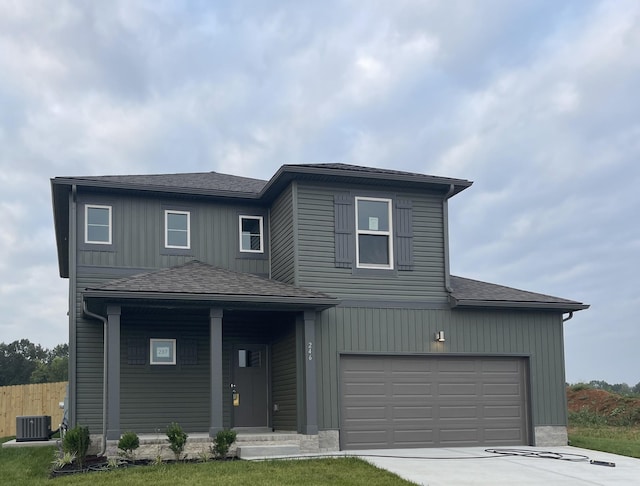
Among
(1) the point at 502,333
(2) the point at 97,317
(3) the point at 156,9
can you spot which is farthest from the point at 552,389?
(3) the point at 156,9

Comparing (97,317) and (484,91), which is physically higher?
(484,91)

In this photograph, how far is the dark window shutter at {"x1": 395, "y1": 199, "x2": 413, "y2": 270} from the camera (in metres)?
16.2

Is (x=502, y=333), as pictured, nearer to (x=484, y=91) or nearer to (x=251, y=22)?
(x=484, y=91)

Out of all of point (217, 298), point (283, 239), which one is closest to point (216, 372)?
point (217, 298)

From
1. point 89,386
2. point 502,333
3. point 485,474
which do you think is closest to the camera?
point 485,474

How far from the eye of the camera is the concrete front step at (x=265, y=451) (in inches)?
542

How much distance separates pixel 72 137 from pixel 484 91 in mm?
10484

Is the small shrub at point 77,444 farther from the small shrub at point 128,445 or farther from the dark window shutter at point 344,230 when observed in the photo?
the dark window shutter at point 344,230

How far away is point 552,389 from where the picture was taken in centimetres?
1681

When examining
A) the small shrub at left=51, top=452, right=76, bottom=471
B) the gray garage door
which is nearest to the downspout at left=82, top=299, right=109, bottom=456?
the small shrub at left=51, top=452, right=76, bottom=471

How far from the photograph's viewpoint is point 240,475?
11469 millimetres

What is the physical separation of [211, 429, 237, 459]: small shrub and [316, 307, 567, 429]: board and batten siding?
2157 millimetres

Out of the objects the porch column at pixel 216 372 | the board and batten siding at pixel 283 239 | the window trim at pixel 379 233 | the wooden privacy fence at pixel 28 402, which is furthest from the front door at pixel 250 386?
the wooden privacy fence at pixel 28 402

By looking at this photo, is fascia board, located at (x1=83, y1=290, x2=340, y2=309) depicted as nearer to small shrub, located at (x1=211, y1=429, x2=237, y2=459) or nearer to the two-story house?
the two-story house
